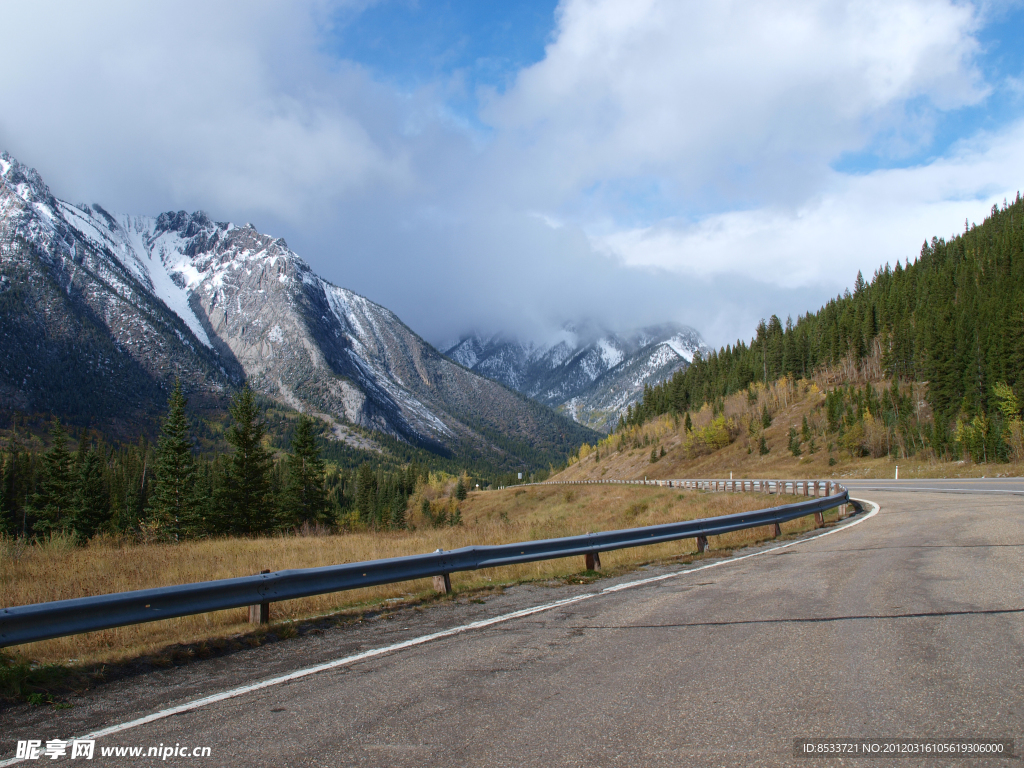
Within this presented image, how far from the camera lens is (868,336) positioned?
11531 cm

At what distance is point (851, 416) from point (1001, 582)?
90257mm

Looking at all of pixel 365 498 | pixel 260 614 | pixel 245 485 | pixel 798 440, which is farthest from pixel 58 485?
pixel 798 440

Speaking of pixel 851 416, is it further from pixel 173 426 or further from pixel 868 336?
pixel 173 426

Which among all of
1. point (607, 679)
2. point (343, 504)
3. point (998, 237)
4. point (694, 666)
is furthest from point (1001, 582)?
point (998, 237)

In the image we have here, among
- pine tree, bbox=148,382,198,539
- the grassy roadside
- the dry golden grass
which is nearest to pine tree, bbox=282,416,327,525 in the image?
pine tree, bbox=148,382,198,539

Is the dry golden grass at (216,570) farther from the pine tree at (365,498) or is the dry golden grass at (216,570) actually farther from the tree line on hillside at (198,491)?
the pine tree at (365,498)

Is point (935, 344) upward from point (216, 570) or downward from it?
upward

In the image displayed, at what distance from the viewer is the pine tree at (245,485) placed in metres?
36.2

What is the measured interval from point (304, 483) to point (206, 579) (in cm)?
3524

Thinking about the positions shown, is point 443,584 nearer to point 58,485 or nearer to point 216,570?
point 216,570

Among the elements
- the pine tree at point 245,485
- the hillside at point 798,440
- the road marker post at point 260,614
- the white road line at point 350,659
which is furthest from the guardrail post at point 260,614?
the hillside at point 798,440

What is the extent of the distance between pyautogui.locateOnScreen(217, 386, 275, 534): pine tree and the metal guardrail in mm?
30644

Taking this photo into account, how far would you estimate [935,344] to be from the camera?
87.6 meters

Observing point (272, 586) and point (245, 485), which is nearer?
point (272, 586)
